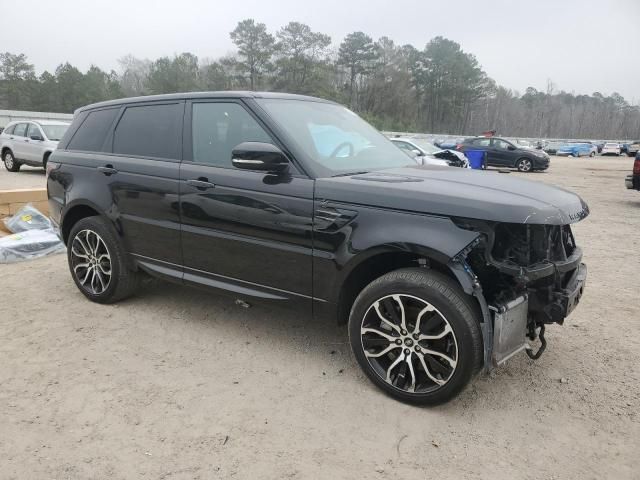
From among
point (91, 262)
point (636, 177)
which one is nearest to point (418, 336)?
point (91, 262)

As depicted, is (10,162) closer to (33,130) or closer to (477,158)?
(33,130)

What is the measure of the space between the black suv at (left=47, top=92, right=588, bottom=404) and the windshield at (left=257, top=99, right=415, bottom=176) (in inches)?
0.6

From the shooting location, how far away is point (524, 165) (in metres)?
23.3

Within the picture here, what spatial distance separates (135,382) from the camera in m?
3.18

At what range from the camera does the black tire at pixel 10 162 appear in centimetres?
1580

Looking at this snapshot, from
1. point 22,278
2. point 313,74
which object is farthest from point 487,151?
point 313,74

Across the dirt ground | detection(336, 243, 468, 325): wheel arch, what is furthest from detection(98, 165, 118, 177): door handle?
detection(336, 243, 468, 325): wheel arch

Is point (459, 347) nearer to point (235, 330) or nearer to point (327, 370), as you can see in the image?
point (327, 370)

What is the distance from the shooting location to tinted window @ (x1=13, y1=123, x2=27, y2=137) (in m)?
15.2

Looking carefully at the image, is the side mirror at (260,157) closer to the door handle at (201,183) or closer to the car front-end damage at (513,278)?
the door handle at (201,183)

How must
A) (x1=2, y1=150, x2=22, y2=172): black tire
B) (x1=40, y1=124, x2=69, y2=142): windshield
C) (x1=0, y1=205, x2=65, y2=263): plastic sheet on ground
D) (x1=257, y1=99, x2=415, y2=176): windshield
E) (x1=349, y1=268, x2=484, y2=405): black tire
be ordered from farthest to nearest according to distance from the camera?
1. (x1=2, y1=150, x2=22, y2=172): black tire
2. (x1=40, y1=124, x2=69, y2=142): windshield
3. (x1=0, y1=205, x2=65, y2=263): plastic sheet on ground
4. (x1=257, y1=99, x2=415, y2=176): windshield
5. (x1=349, y1=268, x2=484, y2=405): black tire

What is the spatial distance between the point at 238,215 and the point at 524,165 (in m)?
22.6

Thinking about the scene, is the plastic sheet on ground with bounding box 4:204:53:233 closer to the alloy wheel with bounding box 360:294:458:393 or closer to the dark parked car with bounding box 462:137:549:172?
the alloy wheel with bounding box 360:294:458:393

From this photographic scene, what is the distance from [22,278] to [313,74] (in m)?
53.0
